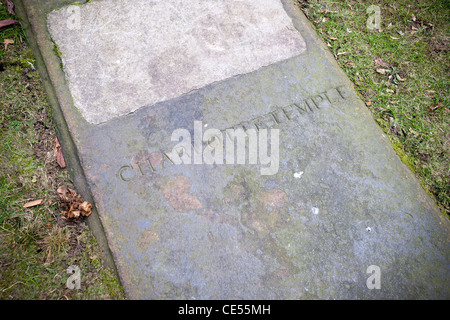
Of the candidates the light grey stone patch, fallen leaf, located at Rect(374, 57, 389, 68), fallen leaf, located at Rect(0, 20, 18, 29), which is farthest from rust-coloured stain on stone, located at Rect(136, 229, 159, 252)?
fallen leaf, located at Rect(374, 57, 389, 68)

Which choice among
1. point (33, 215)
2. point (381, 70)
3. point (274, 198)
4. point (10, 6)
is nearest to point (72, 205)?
point (33, 215)

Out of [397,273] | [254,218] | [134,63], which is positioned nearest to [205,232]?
[254,218]

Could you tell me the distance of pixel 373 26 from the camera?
248cm

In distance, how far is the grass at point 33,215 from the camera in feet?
5.29

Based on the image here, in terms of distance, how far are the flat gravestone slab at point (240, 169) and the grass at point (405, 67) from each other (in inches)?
8.7

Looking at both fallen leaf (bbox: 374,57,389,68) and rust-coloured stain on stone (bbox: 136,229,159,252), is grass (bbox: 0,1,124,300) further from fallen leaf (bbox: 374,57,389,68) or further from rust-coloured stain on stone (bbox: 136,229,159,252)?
fallen leaf (bbox: 374,57,389,68)

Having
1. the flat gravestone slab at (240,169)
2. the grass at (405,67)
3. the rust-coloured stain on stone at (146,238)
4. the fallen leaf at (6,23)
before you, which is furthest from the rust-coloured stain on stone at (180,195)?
the fallen leaf at (6,23)

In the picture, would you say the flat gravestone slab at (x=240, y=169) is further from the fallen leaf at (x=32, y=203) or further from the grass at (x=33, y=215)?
the fallen leaf at (x=32, y=203)

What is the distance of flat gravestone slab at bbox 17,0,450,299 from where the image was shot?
1.62 metres

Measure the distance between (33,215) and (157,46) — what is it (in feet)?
4.68

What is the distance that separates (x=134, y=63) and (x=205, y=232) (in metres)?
1.31

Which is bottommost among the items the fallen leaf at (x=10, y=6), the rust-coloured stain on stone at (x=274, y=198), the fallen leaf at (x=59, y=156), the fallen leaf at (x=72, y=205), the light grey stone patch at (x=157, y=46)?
the rust-coloured stain on stone at (x=274, y=198)
